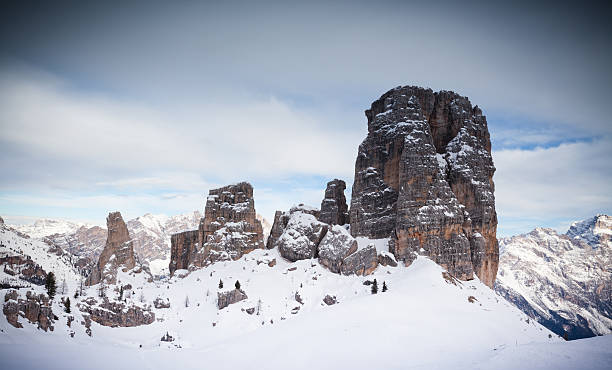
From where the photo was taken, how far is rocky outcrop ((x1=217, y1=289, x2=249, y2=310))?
5250cm

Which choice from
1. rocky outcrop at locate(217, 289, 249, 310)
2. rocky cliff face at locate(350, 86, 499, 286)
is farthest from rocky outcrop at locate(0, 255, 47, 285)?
rocky cliff face at locate(350, 86, 499, 286)

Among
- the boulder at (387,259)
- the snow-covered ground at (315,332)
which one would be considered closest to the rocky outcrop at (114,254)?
the snow-covered ground at (315,332)

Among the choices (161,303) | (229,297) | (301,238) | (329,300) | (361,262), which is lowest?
(161,303)

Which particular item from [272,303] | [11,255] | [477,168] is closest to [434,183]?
[477,168]

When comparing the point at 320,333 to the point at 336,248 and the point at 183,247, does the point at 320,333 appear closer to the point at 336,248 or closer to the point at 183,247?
the point at 336,248

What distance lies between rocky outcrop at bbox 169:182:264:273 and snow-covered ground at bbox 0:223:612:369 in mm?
7598

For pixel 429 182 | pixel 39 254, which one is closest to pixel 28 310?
pixel 429 182

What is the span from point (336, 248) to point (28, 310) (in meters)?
43.0

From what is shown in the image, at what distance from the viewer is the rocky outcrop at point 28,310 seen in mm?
25288

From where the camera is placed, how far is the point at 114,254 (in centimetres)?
6912

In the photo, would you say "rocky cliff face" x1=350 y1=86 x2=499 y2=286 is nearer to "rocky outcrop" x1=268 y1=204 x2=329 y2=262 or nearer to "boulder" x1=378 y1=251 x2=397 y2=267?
"boulder" x1=378 y1=251 x2=397 y2=267

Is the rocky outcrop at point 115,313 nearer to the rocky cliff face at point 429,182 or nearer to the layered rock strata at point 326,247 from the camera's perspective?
the layered rock strata at point 326,247

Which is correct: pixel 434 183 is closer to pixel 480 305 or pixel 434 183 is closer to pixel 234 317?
pixel 480 305

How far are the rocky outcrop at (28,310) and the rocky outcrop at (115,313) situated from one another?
15.2 meters
